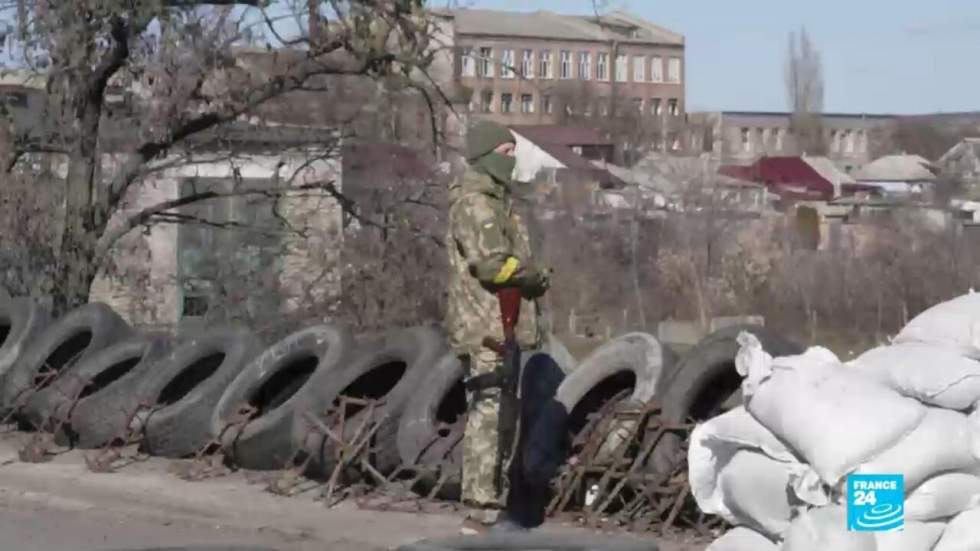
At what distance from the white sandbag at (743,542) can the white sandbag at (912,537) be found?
551mm

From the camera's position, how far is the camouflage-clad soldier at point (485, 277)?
25.5ft

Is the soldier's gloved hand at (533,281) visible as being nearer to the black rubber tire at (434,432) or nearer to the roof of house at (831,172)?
the black rubber tire at (434,432)

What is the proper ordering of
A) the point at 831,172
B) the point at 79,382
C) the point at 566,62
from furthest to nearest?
the point at 831,172 < the point at 566,62 < the point at 79,382

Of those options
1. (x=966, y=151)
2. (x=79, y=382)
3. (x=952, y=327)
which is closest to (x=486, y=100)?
(x=79, y=382)

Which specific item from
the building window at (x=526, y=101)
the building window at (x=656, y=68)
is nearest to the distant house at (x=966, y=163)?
the building window at (x=526, y=101)

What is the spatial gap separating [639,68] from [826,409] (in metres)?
96.4

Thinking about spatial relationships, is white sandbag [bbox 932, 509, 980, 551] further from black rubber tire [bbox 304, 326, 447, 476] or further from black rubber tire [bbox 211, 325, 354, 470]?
black rubber tire [bbox 211, 325, 354, 470]

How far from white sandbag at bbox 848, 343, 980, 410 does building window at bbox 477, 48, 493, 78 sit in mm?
9501

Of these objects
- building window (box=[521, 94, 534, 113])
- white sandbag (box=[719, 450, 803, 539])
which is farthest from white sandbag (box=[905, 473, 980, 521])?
building window (box=[521, 94, 534, 113])

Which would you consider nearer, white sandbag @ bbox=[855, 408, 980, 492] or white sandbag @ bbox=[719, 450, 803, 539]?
white sandbag @ bbox=[855, 408, 980, 492]

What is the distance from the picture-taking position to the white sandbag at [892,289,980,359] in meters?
6.94

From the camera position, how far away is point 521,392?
29.0 ft

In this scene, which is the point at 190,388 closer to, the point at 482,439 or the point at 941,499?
the point at 482,439

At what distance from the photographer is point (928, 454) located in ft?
21.1
